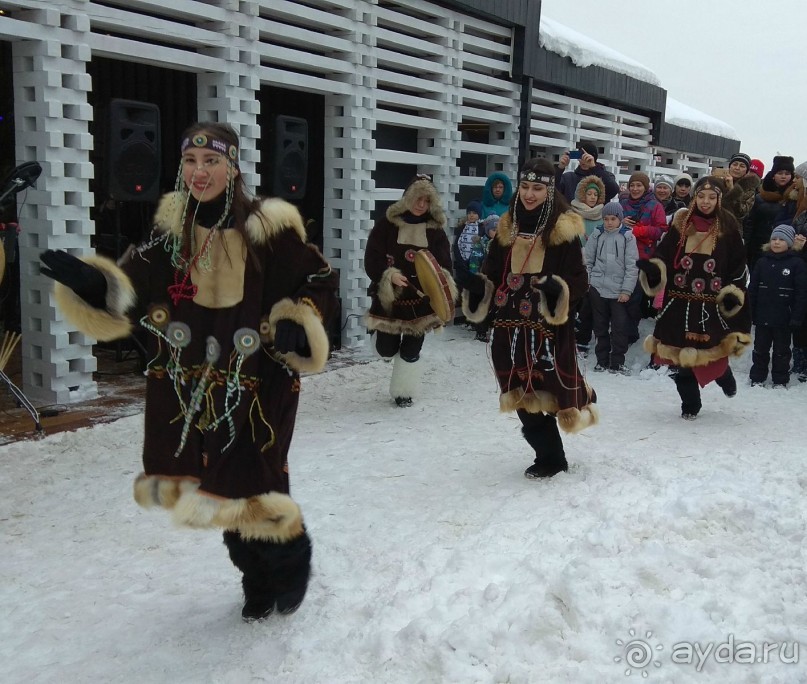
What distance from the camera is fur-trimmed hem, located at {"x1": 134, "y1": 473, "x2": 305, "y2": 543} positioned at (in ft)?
9.75

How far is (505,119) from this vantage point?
11.5m

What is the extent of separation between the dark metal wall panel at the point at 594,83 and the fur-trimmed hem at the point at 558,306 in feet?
25.6

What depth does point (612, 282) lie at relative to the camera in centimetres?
859

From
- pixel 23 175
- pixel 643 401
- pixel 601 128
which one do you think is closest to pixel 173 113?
pixel 23 175

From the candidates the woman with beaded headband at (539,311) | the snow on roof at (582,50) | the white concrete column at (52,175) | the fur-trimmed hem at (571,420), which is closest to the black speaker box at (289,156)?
the white concrete column at (52,175)

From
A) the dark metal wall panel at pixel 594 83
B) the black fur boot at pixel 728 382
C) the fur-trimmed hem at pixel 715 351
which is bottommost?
the black fur boot at pixel 728 382

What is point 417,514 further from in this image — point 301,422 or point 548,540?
point 301,422

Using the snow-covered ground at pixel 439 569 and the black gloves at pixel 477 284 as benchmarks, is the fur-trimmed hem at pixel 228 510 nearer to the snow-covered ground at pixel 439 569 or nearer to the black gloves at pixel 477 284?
the snow-covered ground at pixel 439 569

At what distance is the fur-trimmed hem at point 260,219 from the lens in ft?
10.0

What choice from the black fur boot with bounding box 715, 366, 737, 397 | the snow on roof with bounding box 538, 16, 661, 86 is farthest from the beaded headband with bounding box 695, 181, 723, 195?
the snow on roof with bounding box 538, 16, 661, 86

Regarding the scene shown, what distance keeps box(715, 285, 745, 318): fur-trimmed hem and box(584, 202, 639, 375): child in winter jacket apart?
6.69 ft

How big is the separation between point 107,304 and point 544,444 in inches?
113

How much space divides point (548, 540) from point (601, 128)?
11747 millimetres

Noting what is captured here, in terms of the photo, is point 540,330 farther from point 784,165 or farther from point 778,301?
point 784,165
